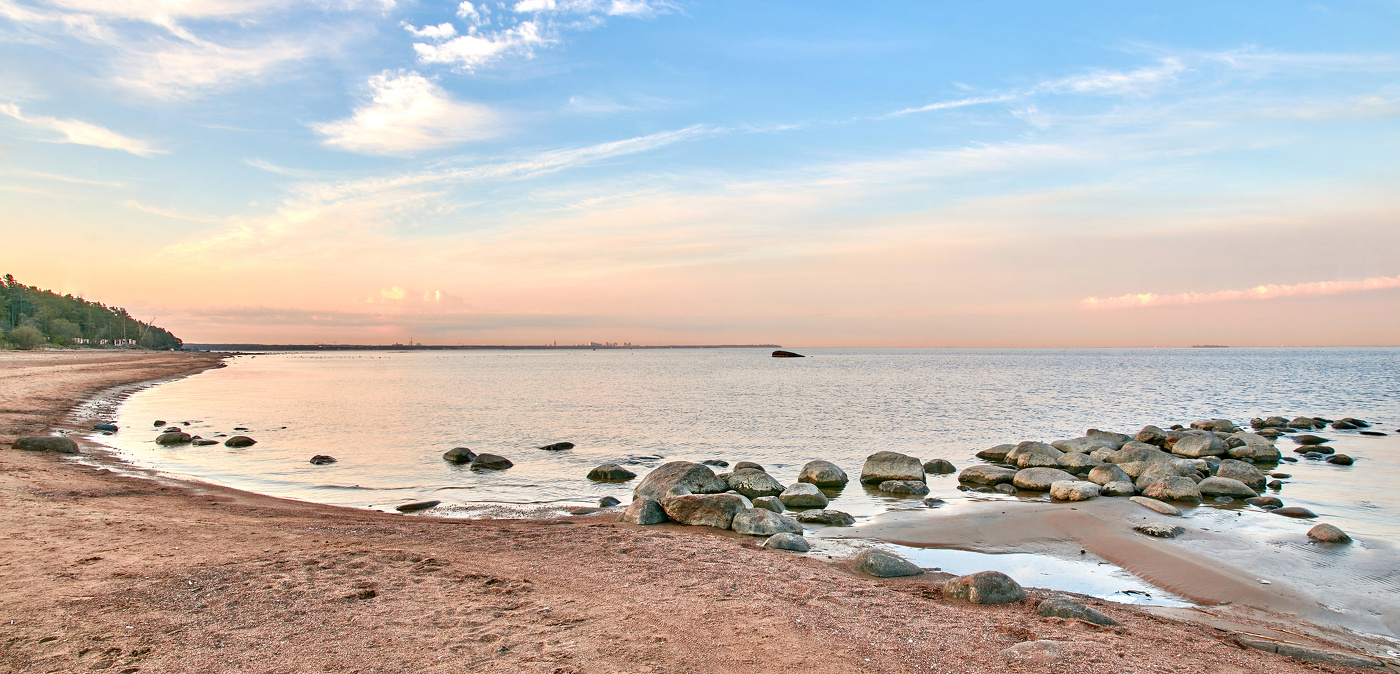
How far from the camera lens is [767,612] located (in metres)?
7.24

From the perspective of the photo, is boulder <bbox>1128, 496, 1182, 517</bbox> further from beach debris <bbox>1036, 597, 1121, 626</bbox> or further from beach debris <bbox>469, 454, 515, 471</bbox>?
beach debris <bbox>469, 454, 515, 471</bbox>

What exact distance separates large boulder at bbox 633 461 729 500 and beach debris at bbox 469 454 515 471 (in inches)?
226

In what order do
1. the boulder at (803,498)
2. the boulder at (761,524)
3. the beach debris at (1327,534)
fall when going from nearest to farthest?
the beach debris at (1327,534) < the boulder at (761,524) < the boulder at (803,498)

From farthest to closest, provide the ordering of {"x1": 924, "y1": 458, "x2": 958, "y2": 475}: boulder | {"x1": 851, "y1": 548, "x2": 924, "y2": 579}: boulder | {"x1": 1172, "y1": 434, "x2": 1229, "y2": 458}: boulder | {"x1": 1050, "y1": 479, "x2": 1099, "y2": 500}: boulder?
{"x1": 1172, "y1": 434, "x2": 1229, "y2": 458}: boulder, {"x1": 924, "y1": 458, "x2": 958, "y2": 475}: boulder, {"x1": 1050, "y1": 479, "x2": 1099, "y2": 500}: boulder, {"x1": 851, "y1": 548, "x2": 924, "y2": 579}: boulder

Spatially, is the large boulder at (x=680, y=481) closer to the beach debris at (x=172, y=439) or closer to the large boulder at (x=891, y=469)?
the large boulder at (x=891, y=469)

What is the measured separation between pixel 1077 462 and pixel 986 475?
3089mm

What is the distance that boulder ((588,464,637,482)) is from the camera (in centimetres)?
1759

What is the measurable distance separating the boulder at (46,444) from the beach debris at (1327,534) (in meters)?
27.1

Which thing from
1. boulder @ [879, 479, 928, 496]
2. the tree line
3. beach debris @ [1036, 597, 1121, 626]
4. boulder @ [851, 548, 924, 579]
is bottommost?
boulder @ [879, 479, 928, 496]

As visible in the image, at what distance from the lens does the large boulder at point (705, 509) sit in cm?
1204

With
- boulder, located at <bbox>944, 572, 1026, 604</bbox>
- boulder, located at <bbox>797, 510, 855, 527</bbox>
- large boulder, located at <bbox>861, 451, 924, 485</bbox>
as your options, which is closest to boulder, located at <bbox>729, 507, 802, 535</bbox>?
boulder, located at <bbox>797, 510, 855, 527</bbox>

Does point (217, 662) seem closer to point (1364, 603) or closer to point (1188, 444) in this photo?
point (1364, 603)

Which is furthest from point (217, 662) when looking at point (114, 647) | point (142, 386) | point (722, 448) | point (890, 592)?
point (142, 386)

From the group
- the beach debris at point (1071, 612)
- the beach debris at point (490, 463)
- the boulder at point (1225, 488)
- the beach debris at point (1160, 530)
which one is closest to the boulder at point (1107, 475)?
the boulder at point (1225, 488)
